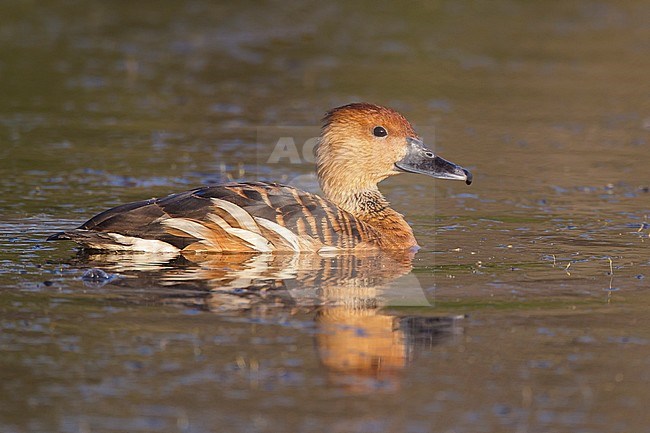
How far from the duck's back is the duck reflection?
11 centimetres

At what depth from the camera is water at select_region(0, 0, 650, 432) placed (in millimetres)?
6031

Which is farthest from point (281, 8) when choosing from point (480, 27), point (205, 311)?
point (205, 311)

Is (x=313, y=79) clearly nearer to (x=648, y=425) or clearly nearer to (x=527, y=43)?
(x=527, y=43)

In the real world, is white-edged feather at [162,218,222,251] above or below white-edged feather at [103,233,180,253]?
above

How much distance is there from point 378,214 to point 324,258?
1.02 meters

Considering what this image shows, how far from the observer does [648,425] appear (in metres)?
5.76

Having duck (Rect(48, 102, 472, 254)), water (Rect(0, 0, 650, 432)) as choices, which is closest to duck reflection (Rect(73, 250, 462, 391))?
water (Rect(0, 0, 650, 432))

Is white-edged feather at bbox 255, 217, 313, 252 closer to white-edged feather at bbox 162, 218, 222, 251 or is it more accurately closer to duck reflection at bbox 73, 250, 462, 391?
duck reflection at bbox 73, 250, 462, 391

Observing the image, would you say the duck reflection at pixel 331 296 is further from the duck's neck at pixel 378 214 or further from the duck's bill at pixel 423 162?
the duck's bill at pixel 423 162

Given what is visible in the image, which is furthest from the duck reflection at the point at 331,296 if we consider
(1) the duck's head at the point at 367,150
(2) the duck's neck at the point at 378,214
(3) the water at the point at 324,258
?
(1) the duck's head at the point at 367,150

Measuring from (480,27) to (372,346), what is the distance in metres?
15.1

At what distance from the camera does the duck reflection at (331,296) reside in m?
6.65

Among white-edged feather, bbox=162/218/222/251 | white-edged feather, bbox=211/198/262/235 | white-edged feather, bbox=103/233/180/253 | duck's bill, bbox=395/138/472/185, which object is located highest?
duck's bill, bbox=395/138/472/185

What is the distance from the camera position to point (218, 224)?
894 cm
